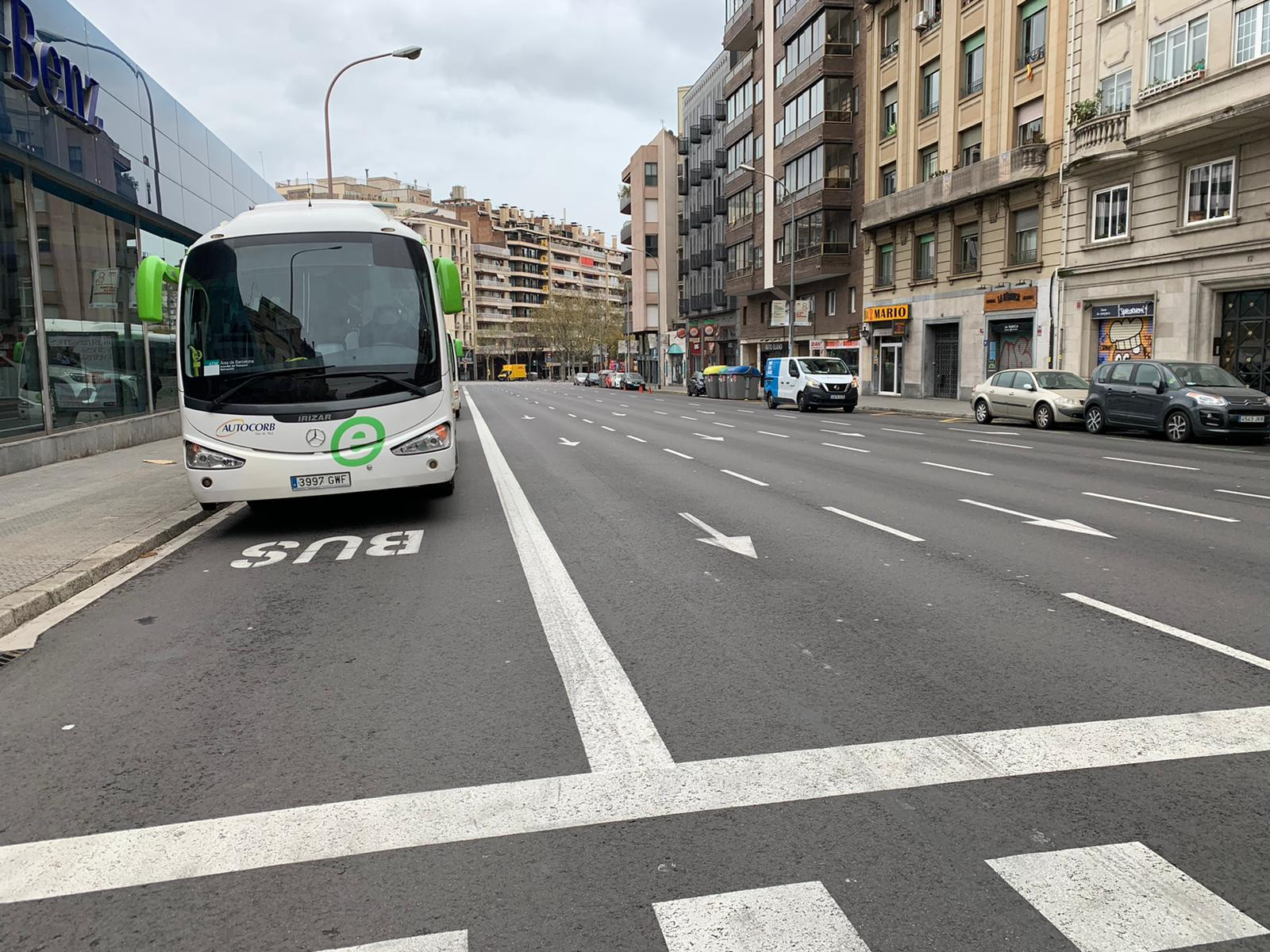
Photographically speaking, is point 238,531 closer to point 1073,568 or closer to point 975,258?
point 1073,568

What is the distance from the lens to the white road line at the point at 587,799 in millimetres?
3094

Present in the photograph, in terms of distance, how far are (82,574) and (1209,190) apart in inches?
1045

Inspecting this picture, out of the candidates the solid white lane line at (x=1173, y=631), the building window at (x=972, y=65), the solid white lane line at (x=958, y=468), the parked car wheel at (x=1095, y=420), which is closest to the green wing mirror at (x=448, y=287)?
the solid white lane line at (x=1173, y=631)

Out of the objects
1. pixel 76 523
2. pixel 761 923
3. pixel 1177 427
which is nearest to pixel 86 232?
pixel 76 523

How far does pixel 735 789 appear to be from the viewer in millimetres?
3479

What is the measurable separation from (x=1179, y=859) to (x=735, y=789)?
55.7 inches

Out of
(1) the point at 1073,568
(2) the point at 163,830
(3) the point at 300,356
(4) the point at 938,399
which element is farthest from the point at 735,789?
(4) the point at 938,399

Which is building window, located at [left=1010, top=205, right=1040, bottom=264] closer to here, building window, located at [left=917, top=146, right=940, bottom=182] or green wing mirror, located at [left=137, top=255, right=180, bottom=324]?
building window, located at [left=917, top=146, right=940, bottom=182]

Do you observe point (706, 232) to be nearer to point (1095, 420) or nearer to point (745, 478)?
point (1095, 420)

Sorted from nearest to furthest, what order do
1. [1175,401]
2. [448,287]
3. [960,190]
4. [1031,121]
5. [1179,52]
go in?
[448,287] → [1175,401] → [1179,52] → [1031,121] → [960,190]

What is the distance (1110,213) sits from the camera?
27828 millimetres

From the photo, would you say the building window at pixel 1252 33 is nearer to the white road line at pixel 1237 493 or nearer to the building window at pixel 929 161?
the building window at pixel 929 161

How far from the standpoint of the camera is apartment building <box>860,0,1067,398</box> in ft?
101

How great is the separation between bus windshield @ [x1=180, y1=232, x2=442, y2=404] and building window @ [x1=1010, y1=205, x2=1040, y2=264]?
27.3m
